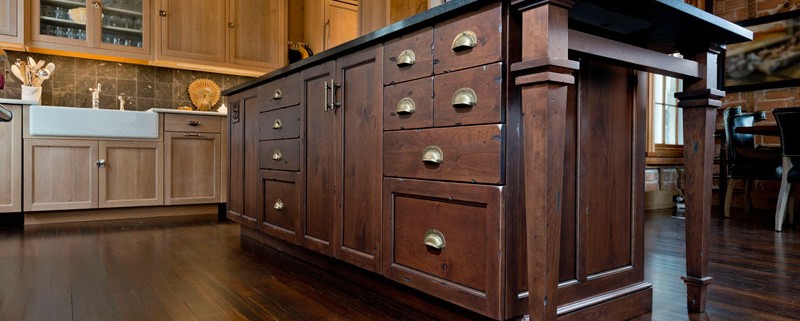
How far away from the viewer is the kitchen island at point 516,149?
95cm

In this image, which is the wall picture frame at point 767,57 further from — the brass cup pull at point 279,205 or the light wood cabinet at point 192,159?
the light wood cabinet at point 192,159

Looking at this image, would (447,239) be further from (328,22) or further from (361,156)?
(328,22)

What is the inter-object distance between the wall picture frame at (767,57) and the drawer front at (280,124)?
4.63 meters

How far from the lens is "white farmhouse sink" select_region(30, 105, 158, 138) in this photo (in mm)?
3160

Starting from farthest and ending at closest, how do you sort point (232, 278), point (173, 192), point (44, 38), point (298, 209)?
point (173, 192) < point (44, 38) < point (298, 209) < point (232, 278)

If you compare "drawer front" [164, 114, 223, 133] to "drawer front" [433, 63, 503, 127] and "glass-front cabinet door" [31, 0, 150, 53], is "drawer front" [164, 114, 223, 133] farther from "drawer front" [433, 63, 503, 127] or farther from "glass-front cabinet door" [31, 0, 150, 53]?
"drawer front" [433, 63, 503, 127]

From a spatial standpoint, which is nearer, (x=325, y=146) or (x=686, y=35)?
(x=686, y=35)

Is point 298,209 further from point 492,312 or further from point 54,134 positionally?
point 54,134

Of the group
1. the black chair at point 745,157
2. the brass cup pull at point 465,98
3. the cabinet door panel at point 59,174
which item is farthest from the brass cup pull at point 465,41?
the black chair at point 745,157

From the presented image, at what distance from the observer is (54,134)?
3203 millimetres

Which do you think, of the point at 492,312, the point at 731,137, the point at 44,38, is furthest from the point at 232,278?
the point at 731,137

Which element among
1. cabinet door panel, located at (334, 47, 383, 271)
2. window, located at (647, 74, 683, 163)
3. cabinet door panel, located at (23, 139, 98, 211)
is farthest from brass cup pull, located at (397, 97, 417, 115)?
window, located at (647, 74, 683, 163)

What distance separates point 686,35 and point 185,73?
4.01m

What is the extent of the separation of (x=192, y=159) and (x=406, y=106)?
9.64 feet
